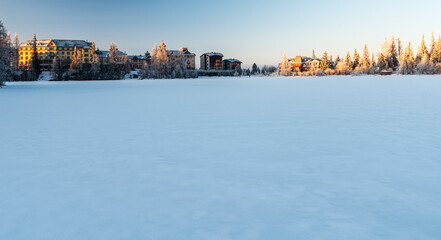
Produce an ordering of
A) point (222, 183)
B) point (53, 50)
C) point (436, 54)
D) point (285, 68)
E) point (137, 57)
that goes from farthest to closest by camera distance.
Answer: point (285, 68) < point (137, 57) < point (53, 50) < point (436, 54) < point (222, 183)

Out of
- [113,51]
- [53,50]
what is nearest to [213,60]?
[113,51]

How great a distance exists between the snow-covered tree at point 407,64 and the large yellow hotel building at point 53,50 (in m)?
108

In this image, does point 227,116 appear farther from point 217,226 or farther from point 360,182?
point 217,226

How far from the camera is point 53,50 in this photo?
12512cm

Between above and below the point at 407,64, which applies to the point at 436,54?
above

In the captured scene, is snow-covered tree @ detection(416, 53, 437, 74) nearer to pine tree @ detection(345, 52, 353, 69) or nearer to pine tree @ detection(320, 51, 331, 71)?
pine tree @ detection(345, 52, 353, 69)

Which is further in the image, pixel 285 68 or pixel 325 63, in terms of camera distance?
pixel 285 68

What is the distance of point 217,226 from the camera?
13.6 ft

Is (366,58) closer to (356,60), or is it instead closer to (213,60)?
(356,60)

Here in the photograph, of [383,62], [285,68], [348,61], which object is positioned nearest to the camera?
[383,62]

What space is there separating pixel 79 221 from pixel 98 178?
1.85 meters

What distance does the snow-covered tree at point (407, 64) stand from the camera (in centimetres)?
11000

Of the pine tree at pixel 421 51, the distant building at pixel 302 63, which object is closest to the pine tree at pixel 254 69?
the distant building at pixel 302 63

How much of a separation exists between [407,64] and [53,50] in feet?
409
